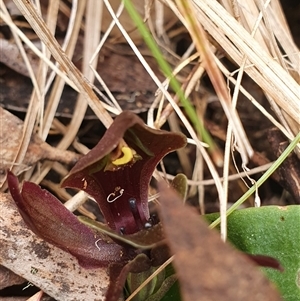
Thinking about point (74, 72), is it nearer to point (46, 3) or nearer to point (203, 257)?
point (46, 3)

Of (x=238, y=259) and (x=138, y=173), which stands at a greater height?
(x=238, y=259)

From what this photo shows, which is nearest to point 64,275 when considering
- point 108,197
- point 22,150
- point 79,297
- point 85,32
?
point 79,297

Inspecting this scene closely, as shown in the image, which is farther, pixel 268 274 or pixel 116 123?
pixel 268 274

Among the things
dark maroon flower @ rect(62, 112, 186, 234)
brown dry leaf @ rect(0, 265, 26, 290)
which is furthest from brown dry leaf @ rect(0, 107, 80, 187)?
dark maroon flower @ rect(62, 112, 186, 234)

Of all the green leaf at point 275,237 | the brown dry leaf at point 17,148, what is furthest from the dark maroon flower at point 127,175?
the brown dry leaf at point 17,148

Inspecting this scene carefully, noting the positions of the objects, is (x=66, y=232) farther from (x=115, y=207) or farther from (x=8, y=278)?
(x=8, y=278)

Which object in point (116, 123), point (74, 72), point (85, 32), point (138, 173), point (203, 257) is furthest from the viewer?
point (85, 32)

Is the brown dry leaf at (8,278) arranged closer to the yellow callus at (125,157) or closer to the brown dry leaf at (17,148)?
the brown dry leaf at (17,148)

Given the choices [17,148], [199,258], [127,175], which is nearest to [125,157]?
[127,175]
